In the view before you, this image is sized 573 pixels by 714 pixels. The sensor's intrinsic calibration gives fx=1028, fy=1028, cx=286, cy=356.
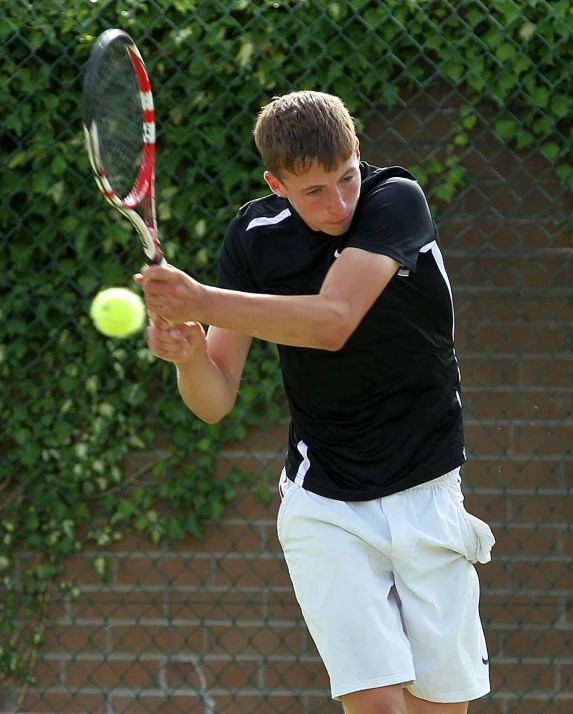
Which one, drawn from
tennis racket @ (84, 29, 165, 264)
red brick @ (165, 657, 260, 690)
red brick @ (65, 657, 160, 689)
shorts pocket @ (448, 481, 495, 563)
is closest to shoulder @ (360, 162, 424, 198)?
tennis racket @ (84, 29, 165, 264)

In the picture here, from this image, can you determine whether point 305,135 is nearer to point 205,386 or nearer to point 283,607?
point 205,386

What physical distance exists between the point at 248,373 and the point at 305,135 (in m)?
1.43

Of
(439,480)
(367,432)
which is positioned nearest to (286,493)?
(367,432)

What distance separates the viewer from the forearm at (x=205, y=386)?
2.43 metres

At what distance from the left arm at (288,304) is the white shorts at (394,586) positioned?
1.63 ft

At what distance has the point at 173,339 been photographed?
226 cm

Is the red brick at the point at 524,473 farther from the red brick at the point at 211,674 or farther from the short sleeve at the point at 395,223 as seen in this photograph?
the short sleeve at the point at 395,223

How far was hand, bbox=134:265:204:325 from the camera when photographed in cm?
204

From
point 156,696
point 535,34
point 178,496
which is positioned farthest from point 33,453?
point 535,34

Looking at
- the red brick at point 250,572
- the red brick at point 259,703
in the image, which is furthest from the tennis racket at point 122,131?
the red brick at point 259,703

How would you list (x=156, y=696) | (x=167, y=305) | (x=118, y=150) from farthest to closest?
1. (x=156, y=696)
2. (x=118, y=150)
3. (x=167, y=305)

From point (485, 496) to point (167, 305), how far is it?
6.08 ft

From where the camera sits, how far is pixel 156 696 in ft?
11.8

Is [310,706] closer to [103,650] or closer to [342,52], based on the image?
[103,650]
